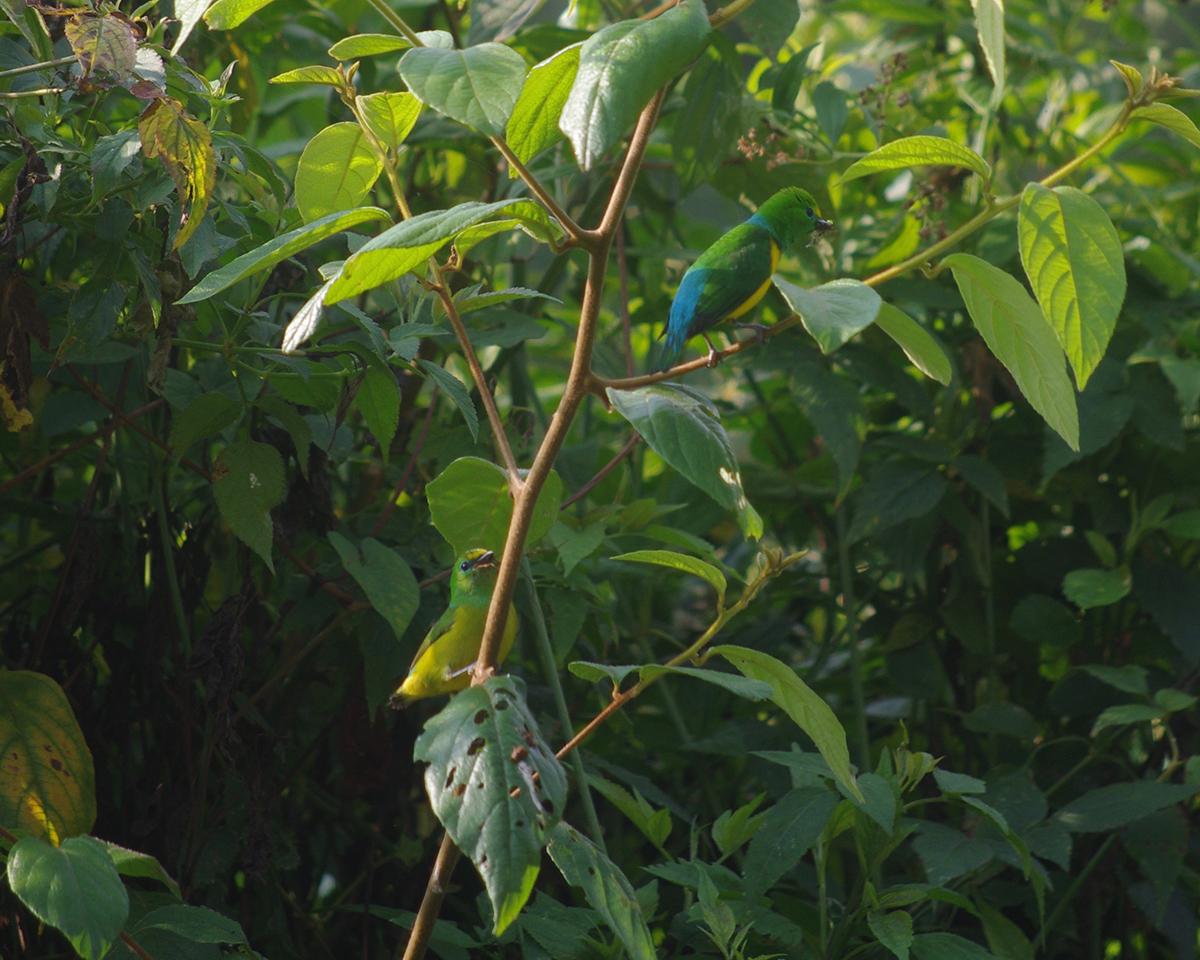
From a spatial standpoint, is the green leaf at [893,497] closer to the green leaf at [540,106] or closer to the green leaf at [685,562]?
the green leaf at [685,562]

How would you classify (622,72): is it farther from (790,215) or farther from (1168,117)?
(790,215)

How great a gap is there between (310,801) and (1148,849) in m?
0.85

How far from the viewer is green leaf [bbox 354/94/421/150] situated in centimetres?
75

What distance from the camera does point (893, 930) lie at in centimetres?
96

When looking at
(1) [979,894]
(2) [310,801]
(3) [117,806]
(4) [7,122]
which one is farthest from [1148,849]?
(4) [7,122]

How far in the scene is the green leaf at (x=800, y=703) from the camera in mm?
769

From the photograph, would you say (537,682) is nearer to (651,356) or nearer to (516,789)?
(651,356)

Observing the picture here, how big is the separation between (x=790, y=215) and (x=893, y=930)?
1.82 ft

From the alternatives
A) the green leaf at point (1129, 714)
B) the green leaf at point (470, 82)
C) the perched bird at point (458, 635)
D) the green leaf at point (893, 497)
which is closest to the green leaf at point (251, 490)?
the perched bird at point (458, 635)

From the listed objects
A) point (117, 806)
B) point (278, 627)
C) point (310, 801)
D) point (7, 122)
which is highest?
point (7, 122)

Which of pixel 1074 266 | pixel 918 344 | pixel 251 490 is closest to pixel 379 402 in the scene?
pixel 251 490

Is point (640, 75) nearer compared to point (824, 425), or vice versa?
point (640, 75)

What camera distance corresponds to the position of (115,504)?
126 cm

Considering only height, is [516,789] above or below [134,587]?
above
